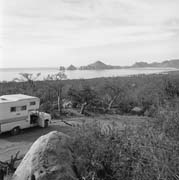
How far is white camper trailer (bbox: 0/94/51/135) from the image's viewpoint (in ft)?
39.6

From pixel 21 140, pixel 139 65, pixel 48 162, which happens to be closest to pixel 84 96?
pixel 21 140

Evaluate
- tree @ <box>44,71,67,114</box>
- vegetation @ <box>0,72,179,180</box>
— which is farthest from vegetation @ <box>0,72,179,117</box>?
vegetation @ <box>0,72,179,180</box>

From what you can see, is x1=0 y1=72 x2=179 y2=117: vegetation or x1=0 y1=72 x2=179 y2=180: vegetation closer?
x1=0 y1=72 x2=179 y2=180: vegetation

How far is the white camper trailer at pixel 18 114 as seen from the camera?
39.6ft

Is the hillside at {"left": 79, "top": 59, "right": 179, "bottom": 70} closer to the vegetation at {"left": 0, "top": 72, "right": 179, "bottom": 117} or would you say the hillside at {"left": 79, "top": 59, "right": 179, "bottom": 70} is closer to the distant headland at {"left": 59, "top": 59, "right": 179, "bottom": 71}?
the distant headland at {"left": 59, "top": 59, "right": 179, "bottom": 71}

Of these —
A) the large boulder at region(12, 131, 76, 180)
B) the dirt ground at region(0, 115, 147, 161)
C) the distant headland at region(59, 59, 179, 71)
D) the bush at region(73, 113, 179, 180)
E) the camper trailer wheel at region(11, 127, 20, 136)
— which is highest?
the distant headland at region(59, 59, 179, 71)

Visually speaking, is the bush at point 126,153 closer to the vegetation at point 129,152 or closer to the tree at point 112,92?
the vegetation at point 129,152

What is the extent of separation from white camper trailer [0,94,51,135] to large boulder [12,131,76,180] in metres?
6.24

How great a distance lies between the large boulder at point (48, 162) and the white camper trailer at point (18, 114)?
624 centimetres

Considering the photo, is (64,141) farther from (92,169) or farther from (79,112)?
(79,112)

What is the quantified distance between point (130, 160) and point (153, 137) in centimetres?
81

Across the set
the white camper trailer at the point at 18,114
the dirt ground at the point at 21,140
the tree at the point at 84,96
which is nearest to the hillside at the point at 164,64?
the tree at the point at 84,96

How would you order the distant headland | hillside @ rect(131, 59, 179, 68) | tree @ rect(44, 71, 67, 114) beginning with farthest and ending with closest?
1. hillside @ rect(131, 59, 179, 68)
2. the distant headland
3. tree @ rect(44, 71, 67, 114)

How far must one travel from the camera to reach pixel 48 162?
6051 millimetres
